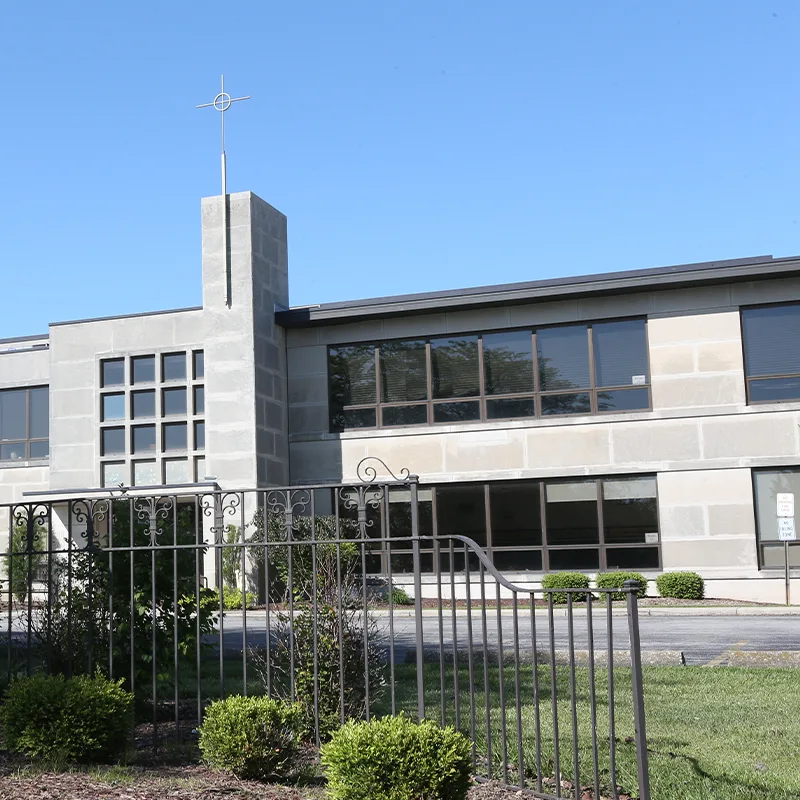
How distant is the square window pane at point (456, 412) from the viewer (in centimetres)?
2542

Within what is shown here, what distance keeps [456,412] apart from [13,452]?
43.5 feet

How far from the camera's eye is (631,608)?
5875 millimetres

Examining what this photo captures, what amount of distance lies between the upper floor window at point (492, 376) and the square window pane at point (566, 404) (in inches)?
1.0

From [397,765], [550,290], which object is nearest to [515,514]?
[550,290]

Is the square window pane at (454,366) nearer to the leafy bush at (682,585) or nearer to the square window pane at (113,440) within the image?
the leafy bush at (682,585)

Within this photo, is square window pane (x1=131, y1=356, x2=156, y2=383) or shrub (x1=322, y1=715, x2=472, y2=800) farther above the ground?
square window pane (x1=131, y1=356, x2=156, y2=383)

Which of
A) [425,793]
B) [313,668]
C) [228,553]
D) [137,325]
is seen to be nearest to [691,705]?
[313,668]

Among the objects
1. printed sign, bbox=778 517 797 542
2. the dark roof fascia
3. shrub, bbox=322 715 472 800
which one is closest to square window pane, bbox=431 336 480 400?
the dark roof fascia

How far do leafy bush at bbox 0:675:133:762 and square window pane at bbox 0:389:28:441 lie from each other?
23.3m

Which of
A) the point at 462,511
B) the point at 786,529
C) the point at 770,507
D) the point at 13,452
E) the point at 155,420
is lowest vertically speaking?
the point at 786,529

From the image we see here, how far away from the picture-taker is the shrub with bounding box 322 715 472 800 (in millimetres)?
5895

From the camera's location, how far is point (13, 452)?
96.8ft

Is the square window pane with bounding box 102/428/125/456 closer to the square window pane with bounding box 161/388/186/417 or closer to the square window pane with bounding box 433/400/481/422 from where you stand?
the square window pane with bounding box 161/388/186/417

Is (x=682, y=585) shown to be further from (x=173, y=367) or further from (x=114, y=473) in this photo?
(x=114, y=473)
